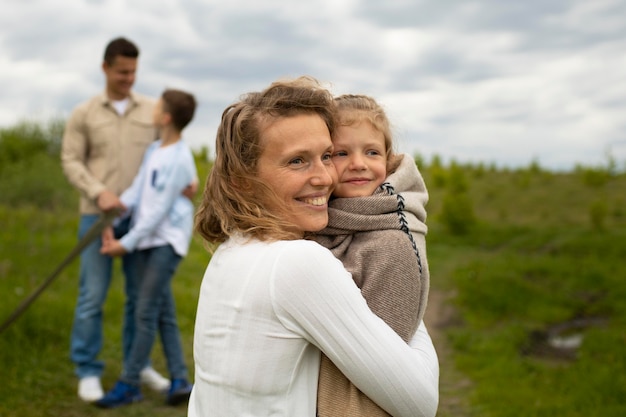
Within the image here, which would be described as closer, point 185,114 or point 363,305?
point 363,305

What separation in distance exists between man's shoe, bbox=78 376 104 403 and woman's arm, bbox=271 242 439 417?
164 inches

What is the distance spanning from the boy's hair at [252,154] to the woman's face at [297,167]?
17 mm

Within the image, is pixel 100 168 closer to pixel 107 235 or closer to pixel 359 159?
pixel 107 235

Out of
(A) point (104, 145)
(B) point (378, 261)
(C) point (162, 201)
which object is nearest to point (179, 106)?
(C) point (162, 201)

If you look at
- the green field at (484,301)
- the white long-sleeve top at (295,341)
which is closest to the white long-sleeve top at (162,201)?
the green field at (484,301)

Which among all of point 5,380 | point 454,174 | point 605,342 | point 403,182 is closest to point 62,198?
point 454,174

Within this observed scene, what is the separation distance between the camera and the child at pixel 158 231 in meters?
5.06

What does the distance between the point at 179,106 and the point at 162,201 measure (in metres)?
0.68

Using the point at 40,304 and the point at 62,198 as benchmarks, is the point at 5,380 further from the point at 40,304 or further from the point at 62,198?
the point at 62,198

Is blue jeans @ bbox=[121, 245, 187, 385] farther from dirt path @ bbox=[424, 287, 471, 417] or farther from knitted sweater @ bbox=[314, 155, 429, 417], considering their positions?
knitted sweater @ bbox=[314, 155, 429, 417]

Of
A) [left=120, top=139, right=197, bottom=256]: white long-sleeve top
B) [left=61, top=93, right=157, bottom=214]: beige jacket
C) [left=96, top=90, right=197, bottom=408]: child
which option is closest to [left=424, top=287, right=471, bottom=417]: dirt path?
[left=96, top=90, right=197, bottom=408]: child

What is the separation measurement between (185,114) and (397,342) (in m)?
3.76

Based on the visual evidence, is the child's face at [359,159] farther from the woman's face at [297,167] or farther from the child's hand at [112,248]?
the child's hand at [112,248]

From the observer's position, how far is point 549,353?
7.57 metres
